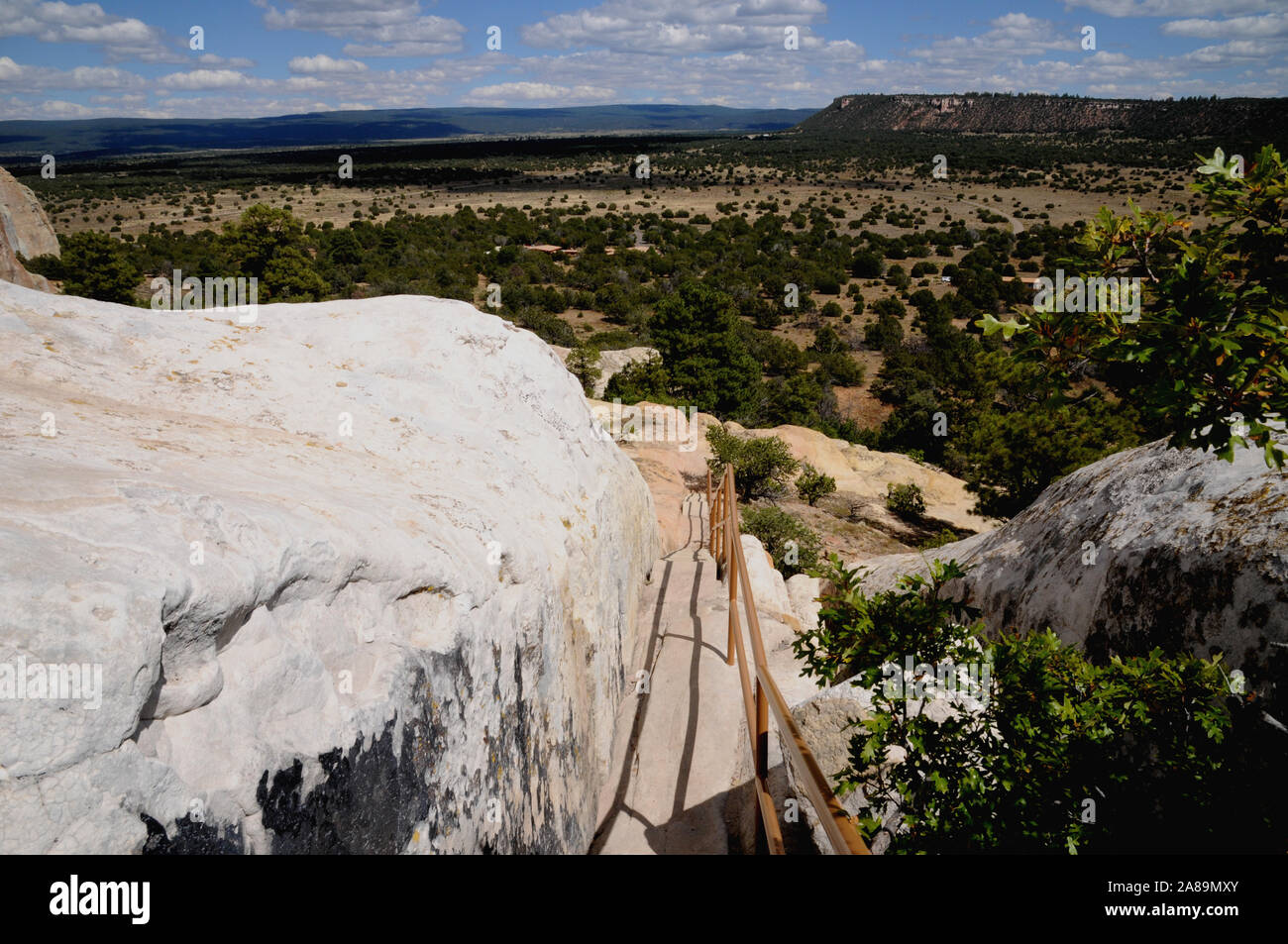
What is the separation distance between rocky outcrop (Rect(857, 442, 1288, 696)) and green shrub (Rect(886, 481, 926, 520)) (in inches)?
490

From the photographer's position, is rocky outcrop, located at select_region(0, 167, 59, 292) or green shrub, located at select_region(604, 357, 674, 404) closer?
green shrub, located at select_region(604, 357, 674, 404)

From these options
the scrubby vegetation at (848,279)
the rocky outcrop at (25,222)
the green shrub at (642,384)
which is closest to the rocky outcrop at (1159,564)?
the scrubby vegetation at (848,279)

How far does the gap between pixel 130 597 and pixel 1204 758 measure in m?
4.23

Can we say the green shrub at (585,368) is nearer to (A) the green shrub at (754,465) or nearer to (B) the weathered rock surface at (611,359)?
(B) the weathered rock surface at (611,359)

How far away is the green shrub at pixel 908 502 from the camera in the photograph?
66.7ft

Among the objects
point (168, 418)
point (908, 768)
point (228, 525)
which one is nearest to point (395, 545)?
point (228, 525)

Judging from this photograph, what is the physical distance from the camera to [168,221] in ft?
204

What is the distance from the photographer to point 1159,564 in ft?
18.2

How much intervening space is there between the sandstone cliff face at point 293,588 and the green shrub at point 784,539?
8.96 meters

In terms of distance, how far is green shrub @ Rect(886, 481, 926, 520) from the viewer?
20328mm

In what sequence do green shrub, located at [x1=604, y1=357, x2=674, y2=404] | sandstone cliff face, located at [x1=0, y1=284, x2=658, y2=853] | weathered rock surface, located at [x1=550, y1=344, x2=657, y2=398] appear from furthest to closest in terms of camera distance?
weathered rock surface, located at [x1=550, y1=344, x2=657, y2=398]
green shrub, located at [x1=604, y1=357, x2=674, y2=404]
sandstone cliff face, located at [x1=0, y1=284, x2=658, y2=853]

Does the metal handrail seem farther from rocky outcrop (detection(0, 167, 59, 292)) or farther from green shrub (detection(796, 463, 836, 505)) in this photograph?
rocky outcrop (detection(0, 167, 59, 292))

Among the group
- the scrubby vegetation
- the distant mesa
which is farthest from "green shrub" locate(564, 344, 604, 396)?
the distant mesa

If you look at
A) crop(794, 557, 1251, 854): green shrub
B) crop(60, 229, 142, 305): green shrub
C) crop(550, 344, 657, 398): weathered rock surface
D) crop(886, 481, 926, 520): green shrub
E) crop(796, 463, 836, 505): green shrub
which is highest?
crop(60, 229, 142, 305): green shrub
